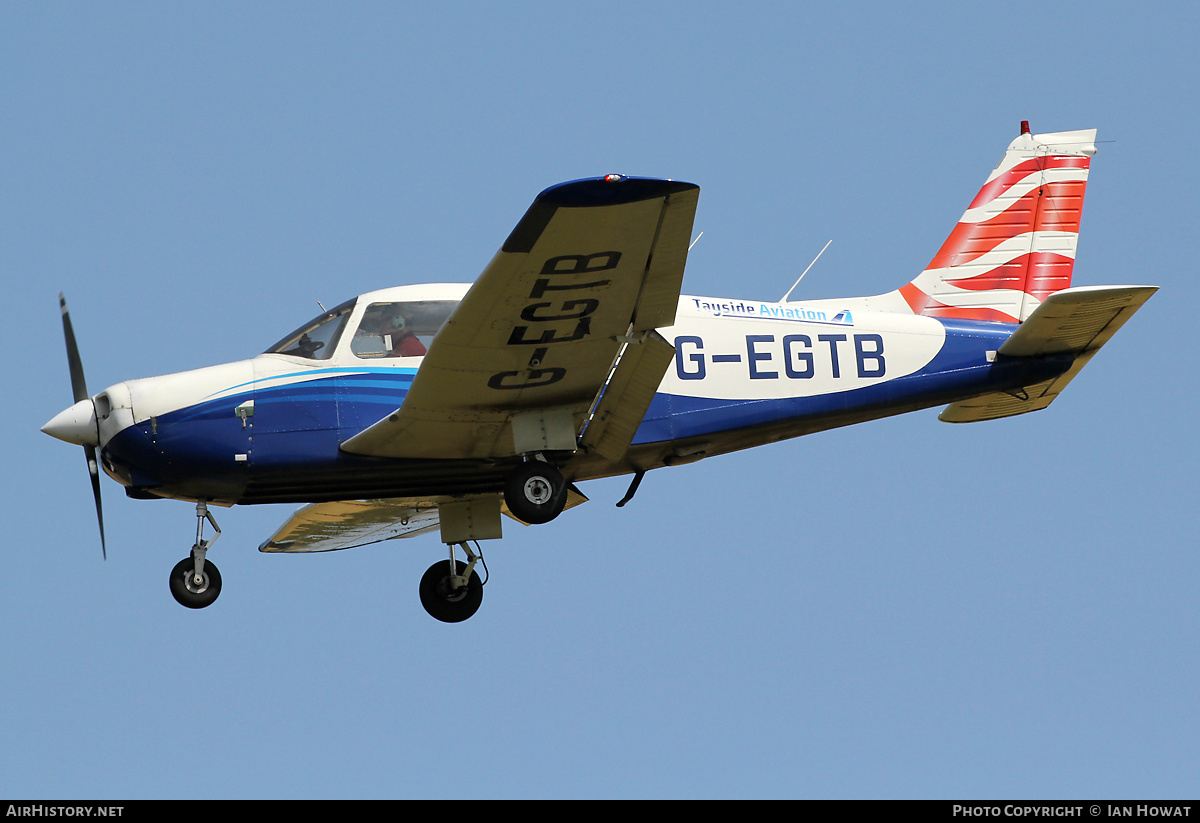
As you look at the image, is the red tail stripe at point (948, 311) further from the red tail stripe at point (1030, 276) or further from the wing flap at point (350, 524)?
the wing flap at point (350, 524)

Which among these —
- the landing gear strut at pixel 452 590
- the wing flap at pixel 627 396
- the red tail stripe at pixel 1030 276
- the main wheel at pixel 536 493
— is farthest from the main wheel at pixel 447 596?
the red tail stripe at pixel 1030 276

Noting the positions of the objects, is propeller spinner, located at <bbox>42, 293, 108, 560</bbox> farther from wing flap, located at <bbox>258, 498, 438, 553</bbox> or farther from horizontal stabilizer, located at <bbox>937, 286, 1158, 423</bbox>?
horizontal stabilizer, located at <bbox>937, 286, 1158, 423</bbox>

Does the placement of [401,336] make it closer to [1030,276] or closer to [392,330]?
[392,330]

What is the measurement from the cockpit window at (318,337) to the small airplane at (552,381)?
0.02m

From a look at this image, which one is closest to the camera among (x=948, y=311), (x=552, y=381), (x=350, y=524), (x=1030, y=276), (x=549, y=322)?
(x=549, y=322)

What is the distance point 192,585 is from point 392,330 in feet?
9.52

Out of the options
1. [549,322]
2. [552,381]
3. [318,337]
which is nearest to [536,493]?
[552,381]

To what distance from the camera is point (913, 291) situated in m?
15.5

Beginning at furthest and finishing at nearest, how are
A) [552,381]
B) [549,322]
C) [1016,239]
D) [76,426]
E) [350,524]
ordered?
1. [350,524]
2. [1016,239]
3. [76,426]
4. [552,381]
5. [549,322]

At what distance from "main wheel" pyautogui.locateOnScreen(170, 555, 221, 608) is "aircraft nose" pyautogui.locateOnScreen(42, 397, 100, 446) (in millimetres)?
1360

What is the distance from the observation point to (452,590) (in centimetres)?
1538

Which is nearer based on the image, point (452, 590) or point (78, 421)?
point (78, 421)

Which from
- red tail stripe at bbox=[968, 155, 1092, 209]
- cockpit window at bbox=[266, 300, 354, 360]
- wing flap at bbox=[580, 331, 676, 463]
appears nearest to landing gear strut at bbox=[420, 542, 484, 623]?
wing flap at bbox=[580, 331, 676, 463]

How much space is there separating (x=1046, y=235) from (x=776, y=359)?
151 inches
